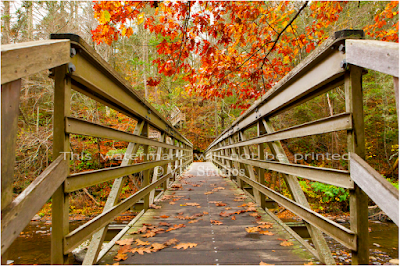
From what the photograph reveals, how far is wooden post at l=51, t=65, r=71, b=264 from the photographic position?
4.91ft

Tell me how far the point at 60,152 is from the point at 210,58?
4.27 meters

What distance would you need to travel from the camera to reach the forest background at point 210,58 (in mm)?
4867

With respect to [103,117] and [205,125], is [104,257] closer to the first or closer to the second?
[103,117]

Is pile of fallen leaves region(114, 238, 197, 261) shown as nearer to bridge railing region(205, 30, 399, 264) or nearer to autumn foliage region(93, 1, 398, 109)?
bridge railing region(205, 30, 399, 264)

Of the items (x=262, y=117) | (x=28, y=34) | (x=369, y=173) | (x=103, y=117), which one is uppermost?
(x=28, y=34)

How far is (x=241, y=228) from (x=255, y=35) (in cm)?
441

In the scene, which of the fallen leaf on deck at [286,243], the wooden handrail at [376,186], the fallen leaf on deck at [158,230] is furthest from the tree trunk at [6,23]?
the wooden handrail at [376,186]

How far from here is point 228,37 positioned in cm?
510

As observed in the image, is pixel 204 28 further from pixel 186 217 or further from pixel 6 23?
pixel 6 23

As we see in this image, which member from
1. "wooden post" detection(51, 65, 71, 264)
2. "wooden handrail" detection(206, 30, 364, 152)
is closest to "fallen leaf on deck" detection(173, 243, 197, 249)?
"wooden post" detection(51, 65, 71, 264)

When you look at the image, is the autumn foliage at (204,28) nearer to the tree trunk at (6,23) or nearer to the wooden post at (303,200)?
the wooden post at (303,200)

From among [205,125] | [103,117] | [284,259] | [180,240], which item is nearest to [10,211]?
[180,240]

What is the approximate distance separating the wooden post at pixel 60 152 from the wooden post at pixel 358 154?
1.79 meters

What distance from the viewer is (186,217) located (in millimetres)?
3266
